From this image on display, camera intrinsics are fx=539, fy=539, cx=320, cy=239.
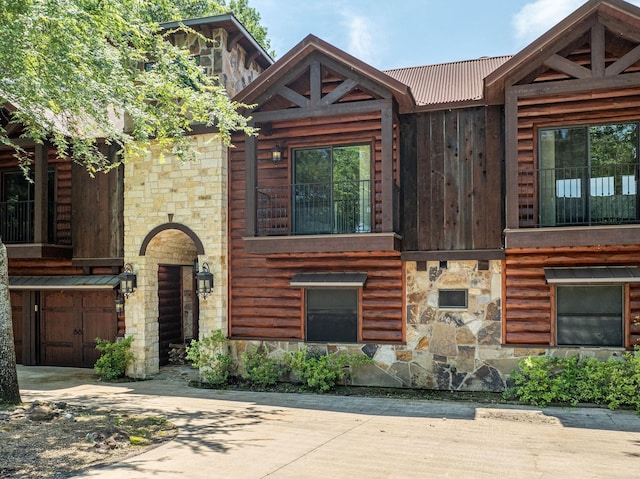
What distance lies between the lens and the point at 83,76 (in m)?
9.36

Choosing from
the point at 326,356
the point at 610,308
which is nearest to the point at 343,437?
the point at 326,356

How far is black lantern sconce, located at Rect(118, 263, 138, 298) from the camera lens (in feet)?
40.9

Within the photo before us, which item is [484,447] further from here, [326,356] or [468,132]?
[468,132]

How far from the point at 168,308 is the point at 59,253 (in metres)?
3.00

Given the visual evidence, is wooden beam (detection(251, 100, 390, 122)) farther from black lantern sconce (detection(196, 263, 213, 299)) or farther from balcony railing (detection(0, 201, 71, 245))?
balcony railing (detection(0, 201, 71, 245))

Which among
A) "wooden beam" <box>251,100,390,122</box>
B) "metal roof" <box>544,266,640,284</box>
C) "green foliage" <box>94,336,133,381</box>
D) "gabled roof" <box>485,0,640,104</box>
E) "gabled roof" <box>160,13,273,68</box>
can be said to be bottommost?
"green foliage" <box>94,336,133,381</box>

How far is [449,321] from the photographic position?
35.2ft

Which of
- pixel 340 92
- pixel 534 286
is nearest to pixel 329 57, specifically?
pixel 340 92

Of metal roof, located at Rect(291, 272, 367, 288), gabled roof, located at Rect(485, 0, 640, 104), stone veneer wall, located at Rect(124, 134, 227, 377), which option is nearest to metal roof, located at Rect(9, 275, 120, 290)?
stone veneer wall, located at Rect(124, 134, 227, 377)

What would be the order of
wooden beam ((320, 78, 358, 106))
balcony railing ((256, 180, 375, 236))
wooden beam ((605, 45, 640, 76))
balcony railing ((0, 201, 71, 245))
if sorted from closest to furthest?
wooden beam ((605, 45, 640, 76)) → wooden beam ((320, 78, 358, 106)) → balcony railing ((256, 180, 375, 236)) → balcony railing ((0, 201, 71, 245))

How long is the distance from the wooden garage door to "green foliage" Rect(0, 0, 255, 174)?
410 centimetres

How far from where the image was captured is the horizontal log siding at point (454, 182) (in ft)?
34.9

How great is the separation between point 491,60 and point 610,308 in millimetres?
7261

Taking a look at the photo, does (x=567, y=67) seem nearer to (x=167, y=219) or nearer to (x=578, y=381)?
(x=578, y=381)
